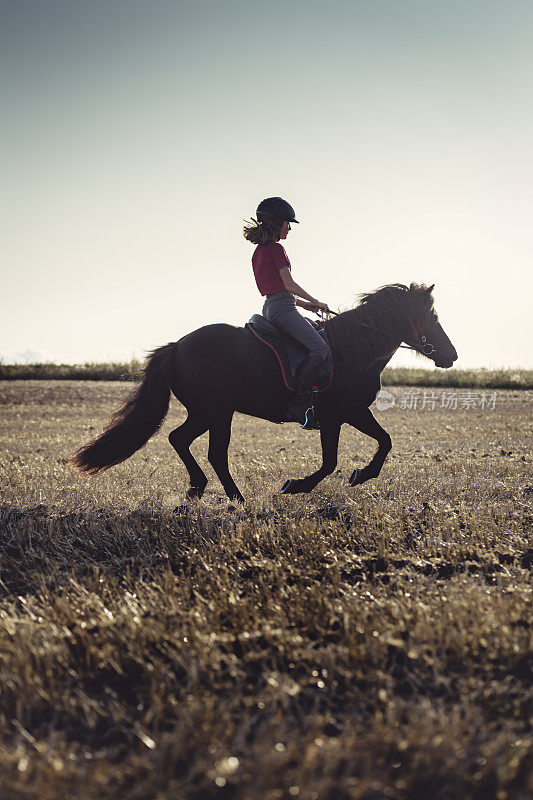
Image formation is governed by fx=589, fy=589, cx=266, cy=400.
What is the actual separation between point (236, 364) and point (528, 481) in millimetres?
4338

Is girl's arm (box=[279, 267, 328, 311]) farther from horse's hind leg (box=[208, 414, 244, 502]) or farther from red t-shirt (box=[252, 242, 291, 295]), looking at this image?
horse's hind leg (box=[208, 414, 244, 502])

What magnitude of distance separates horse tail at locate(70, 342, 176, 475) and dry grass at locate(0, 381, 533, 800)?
1.81 ft

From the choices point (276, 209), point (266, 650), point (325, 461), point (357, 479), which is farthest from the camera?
point (357, 479)

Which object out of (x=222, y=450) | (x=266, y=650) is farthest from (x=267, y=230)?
(x=266, y=650)

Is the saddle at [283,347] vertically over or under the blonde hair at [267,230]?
under

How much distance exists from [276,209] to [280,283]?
0.78 metres

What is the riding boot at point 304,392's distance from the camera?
255 inches

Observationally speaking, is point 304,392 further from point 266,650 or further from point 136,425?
point 266,650

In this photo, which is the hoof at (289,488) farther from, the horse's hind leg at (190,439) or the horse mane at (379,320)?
the horse mane at (379,320)

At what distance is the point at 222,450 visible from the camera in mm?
6633

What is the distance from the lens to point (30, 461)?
10172 millimetres

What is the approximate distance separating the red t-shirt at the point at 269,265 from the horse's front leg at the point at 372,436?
1.79 meters

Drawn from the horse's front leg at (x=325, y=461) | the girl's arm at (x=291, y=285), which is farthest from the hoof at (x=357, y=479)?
the girl's arm at (x=291, y=285)

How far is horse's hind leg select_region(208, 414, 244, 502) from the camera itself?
656cm
